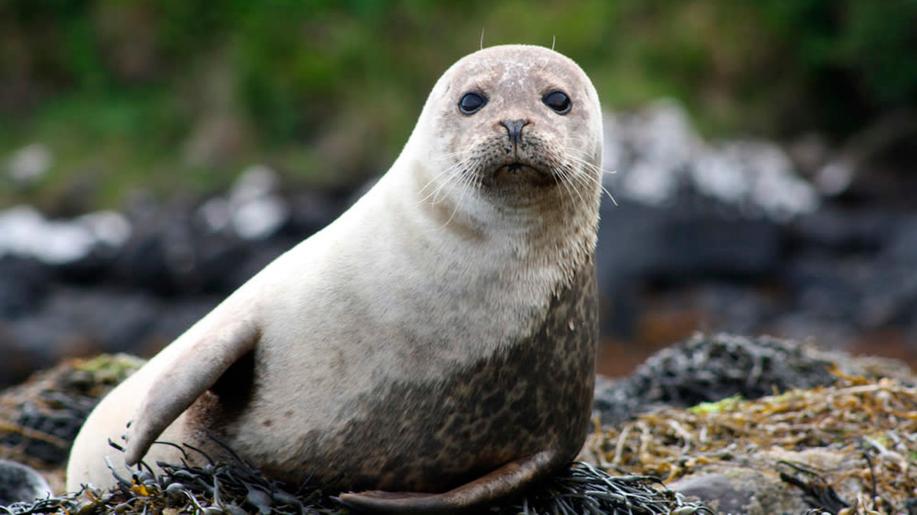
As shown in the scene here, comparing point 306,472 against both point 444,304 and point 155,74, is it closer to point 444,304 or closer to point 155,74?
point 444,304

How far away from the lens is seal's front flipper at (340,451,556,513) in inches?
182

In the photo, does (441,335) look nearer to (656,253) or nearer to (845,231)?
(656,253)

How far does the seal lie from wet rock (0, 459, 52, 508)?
38.4 inches

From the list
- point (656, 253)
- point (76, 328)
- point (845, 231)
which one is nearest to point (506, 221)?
point (656, 253)

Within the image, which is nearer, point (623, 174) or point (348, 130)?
point (623, 174)

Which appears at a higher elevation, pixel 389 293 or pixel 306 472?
pixel 389 293

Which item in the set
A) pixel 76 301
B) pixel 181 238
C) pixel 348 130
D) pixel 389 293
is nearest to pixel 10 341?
pixel 76 301

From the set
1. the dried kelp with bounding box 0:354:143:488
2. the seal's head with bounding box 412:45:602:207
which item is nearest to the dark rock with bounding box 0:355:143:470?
the dried kelp with bounding box 0:354:143:488

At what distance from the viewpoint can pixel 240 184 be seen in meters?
30.2

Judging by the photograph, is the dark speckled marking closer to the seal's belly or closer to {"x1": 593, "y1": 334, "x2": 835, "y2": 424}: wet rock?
the seal's belly

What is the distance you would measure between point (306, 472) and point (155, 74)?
35.7 meters

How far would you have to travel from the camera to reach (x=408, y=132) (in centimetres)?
2984

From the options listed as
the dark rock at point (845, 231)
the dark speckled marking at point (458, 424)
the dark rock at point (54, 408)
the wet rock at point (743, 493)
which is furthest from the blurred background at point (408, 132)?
the dark speckled marking at point (458, 424)

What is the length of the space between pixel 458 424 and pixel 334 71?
28.5 metres
